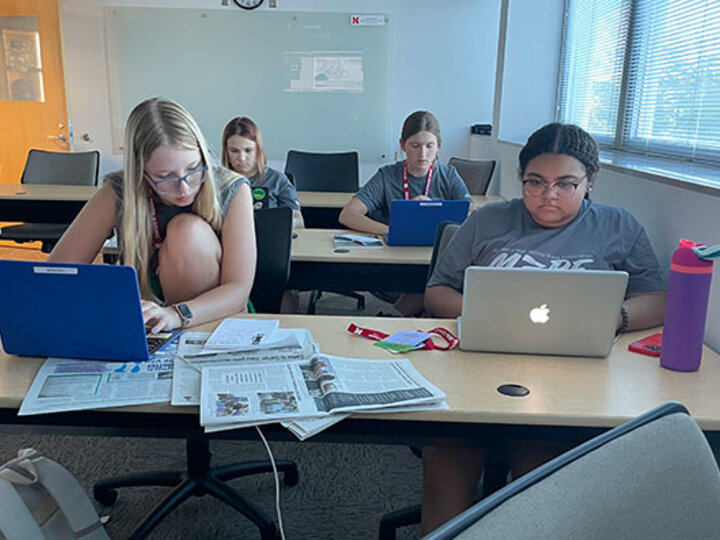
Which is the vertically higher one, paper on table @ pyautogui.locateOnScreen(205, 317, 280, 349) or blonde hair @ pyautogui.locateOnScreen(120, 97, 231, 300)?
blonde hair @ pyautogui.locateOnScreen(120, 97, 231, 300)

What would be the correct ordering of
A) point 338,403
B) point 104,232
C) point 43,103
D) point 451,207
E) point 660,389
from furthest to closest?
1. point 43,103
2. point 451,207
3. point 104,232
4. point 660,389
5. point 338,403

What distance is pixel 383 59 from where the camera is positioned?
5621 millimetres

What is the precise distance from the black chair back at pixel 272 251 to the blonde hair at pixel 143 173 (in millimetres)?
324

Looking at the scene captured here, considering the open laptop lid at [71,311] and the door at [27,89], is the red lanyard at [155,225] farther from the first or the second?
the door at [27,89]

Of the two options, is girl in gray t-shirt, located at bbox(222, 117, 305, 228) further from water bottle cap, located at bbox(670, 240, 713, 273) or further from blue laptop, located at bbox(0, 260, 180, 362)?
water bottle cap, located at bbox(670, 240, 713, 273)

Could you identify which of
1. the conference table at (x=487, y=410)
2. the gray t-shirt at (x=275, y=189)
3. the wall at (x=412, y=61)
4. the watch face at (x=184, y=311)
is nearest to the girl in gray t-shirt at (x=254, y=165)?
the gray t-shirt at (x=275, y=189)

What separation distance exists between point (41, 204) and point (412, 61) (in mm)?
3387

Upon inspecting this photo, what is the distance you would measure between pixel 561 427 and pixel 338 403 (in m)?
0.40

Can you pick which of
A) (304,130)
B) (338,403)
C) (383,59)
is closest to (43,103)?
(304,130)

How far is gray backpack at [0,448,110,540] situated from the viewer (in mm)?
1161

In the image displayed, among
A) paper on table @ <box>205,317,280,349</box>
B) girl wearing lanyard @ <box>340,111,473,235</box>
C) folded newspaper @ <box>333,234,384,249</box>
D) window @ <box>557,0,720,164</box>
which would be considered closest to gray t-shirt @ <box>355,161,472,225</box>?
girl wearing lanyard @ <box>340,111,473,235</box>

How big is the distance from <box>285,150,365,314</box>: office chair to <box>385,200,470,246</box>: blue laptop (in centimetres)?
186

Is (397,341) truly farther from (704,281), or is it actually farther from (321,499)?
(321,499)

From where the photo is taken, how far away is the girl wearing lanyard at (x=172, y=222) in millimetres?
1633
